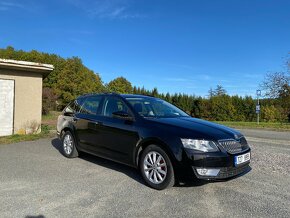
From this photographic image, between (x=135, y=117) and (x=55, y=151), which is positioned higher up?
(x=135, y=117)

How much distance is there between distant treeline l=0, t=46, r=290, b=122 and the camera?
128 ft

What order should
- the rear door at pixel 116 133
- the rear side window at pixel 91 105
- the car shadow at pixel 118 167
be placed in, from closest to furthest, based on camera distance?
1. the rear door at pixel 116 133
2. the car shadow at pixel 118 167
3. the rear side window at pixel 91 105

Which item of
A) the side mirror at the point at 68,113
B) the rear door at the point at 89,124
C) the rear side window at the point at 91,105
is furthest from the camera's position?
the side mirror at the point at 68,113

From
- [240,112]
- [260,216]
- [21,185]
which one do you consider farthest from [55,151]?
[240,112]

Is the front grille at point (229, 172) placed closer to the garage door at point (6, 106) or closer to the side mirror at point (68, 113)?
the side mirror at point (68, 113)

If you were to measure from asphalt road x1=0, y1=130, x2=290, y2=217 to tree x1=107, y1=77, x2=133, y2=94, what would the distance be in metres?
52.5

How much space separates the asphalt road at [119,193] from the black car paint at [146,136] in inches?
20.0

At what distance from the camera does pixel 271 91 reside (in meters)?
29.6

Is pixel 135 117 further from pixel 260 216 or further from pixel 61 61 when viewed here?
pixel 61 61

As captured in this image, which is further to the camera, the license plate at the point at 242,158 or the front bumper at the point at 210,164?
the license plate at the point at 242,158

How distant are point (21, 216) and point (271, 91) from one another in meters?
29.5

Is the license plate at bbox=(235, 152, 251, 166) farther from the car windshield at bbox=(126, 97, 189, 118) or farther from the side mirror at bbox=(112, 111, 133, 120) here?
the side mirror at bbox=(112, 111, 133, 120)

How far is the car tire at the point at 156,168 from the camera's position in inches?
196

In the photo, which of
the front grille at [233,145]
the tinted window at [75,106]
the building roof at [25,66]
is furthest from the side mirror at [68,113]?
the building roof at [25,66]
